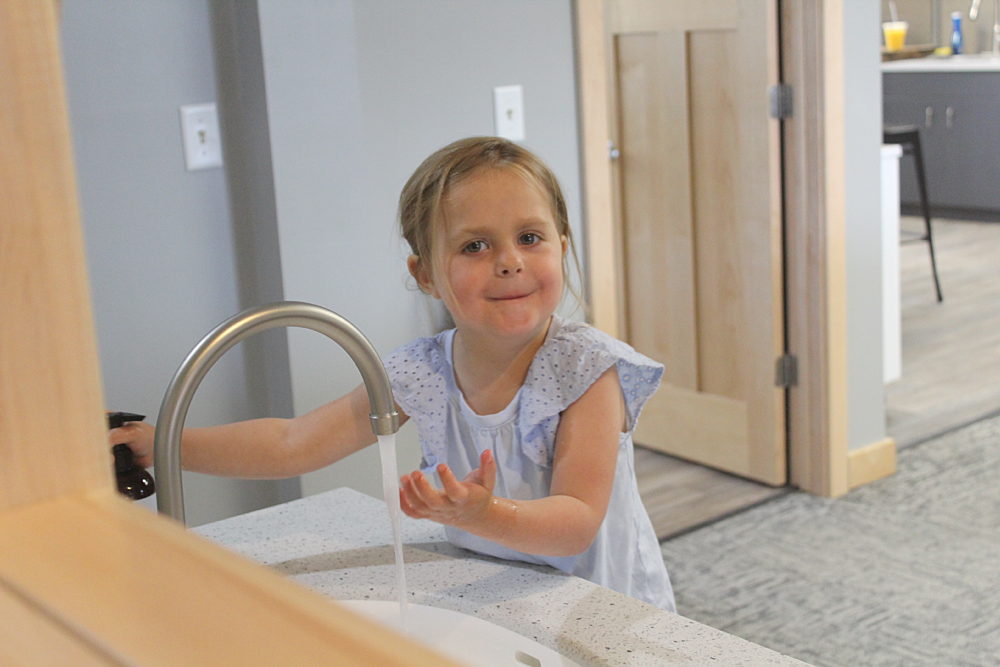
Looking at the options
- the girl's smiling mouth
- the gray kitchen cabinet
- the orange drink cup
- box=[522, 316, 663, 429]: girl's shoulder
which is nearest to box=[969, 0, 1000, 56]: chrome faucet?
the orange drink cup

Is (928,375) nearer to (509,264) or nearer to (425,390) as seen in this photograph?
(425,390)

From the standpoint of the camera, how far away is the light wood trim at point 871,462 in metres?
3.19

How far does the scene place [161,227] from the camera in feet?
7.32

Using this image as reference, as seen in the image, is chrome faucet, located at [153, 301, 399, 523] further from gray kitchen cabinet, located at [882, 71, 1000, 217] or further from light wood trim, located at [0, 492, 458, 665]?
gray kitchen cabinet, located at [882, 71, 1000, 217]

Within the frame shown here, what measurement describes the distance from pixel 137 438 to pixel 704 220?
2341mm

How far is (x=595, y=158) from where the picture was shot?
2.73 m

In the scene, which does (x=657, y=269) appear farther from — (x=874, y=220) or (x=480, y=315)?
(x=480, y=315)

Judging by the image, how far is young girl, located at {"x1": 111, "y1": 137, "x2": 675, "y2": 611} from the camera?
1169 mm

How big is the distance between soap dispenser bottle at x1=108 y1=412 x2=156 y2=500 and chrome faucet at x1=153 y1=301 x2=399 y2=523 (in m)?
0.13

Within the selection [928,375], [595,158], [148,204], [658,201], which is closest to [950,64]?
[928,375]

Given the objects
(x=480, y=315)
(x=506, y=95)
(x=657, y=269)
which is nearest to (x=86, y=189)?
(x=506, y=95)

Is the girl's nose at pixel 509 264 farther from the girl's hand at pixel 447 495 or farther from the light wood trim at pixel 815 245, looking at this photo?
the light wood trim at pixel 815 245

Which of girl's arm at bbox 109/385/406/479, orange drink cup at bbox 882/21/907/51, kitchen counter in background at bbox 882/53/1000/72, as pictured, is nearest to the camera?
girl's arm at bbox 109/385/406/479

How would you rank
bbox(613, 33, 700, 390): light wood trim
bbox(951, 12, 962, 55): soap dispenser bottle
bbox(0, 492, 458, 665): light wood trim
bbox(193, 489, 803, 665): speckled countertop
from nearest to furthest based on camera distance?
A: bbox(0, 492, 458, 665): light wood trim < bbox(193, 489, 803, 665): speckled countertop < bbox(613, 33, 700, 390): light wood trim < bbox(951, 12, 962, 55): soap dispenser bottle
